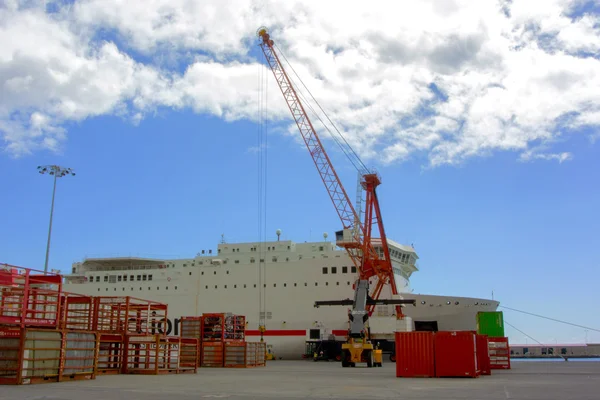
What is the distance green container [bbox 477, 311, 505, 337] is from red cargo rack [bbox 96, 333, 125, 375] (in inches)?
1060

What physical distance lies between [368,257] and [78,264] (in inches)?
1441

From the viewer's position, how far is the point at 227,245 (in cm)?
5656

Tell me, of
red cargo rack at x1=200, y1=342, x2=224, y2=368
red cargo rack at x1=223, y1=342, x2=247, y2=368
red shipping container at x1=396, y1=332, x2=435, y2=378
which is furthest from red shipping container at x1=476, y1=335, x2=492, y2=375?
red cargo rack at x1=200, y1=342, x2=224, y2=368

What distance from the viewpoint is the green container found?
3862 cm

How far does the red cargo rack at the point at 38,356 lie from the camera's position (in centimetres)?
1456

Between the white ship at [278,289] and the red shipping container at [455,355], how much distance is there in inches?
987

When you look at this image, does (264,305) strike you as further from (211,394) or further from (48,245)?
(211,394)

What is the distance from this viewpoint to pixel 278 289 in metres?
50.1

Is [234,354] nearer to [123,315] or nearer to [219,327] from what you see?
[219,327]

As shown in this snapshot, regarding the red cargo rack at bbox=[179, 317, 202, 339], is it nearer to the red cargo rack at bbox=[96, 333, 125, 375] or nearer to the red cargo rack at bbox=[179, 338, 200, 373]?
the red cargo rack at bbox=[179, 338, 200, 373]

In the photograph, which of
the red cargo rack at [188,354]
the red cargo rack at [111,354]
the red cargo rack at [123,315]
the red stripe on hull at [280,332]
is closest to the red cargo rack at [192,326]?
the red cargo rack at [188,354]

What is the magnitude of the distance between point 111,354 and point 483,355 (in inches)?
618

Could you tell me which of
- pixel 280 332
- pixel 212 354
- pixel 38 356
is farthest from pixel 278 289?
pixel 38 356

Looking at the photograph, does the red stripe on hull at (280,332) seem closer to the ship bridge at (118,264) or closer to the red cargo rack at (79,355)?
the ship bridge at (118,264)
